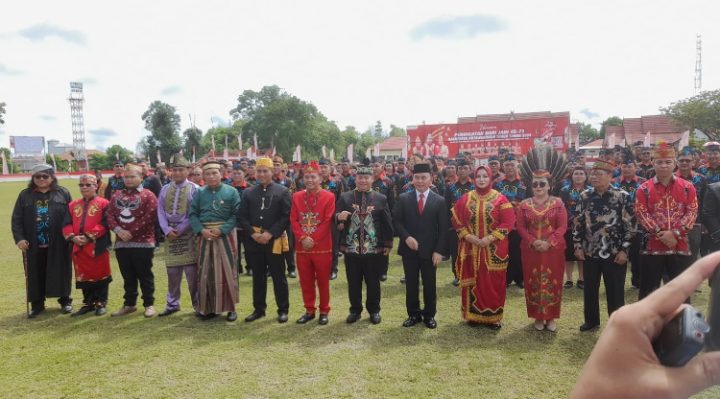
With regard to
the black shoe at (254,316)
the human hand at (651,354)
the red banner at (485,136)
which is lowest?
the black shoe at (254,316)

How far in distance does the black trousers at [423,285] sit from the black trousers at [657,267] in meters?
2.12

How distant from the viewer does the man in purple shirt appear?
17.7ft

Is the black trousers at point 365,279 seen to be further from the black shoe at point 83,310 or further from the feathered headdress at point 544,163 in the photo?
the black shoe at point 83,310

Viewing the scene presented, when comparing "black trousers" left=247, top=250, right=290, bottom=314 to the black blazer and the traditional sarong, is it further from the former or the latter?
the black blazer

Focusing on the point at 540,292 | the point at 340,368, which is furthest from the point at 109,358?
the point at 540,292

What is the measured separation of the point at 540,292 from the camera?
4.70 m

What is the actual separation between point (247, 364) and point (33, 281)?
346 centimetres

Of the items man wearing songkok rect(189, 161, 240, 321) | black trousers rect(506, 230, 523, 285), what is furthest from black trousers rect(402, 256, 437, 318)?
man wearing songkok rect(189, 161, 240, 321)

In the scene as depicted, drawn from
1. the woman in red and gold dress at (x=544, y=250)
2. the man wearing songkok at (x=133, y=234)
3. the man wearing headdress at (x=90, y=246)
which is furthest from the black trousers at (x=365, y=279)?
the man wearing headdress at (x=90, y=246)

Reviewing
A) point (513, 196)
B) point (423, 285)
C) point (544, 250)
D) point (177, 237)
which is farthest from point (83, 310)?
point (513, 196)

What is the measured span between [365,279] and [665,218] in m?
3.13

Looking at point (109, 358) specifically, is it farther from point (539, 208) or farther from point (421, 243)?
point (539, 208)

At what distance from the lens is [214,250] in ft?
17.3

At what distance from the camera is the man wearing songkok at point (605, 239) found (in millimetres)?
4543
